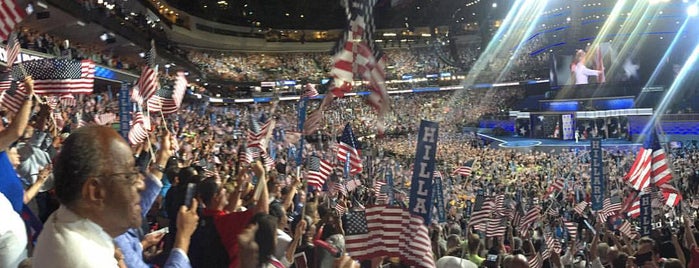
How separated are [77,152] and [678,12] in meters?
52.2

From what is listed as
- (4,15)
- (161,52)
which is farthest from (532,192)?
(161,52)

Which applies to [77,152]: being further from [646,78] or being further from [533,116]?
[646,78]

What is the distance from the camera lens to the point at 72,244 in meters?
1.67

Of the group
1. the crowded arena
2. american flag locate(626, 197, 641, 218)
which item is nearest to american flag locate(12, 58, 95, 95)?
the crowded arena

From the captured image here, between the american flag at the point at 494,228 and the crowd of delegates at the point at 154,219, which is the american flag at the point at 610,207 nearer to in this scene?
the crowd of delegates at the point at 154,219

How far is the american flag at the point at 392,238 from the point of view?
4.55m

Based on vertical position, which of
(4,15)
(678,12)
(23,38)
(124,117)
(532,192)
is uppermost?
(678,12)

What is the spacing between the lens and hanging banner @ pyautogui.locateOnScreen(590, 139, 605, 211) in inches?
436

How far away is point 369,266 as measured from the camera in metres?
4.97

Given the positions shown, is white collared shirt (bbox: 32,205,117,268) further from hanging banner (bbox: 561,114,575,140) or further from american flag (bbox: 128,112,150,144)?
hanging banner (bbox: 561,114,575,140)

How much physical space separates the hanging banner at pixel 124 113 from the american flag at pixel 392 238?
498 centimetres

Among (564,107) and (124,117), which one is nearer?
(124,117)

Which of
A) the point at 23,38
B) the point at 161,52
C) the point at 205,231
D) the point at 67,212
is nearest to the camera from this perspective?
the point at 67,212

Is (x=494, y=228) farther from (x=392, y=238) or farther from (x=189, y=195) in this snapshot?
(x=189, y=195)
